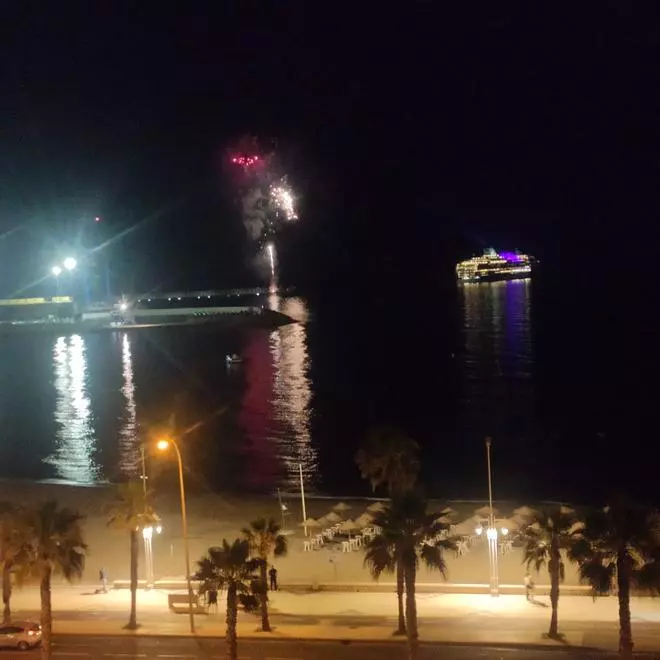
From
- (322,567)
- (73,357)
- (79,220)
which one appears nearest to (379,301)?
(79,220)

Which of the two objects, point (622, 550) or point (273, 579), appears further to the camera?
point (273, 579)

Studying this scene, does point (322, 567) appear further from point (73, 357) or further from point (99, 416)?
point (73, 357)

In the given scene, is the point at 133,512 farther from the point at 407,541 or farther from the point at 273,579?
the point at 407,541

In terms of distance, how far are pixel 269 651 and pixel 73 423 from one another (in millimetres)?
36331

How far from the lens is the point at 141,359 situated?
6988 cm

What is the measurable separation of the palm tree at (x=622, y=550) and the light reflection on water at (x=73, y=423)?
88.1 ft

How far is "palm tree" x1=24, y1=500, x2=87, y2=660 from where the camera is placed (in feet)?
39.4

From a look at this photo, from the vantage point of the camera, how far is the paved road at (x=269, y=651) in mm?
12633

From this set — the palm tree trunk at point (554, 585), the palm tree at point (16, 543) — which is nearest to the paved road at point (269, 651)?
the palm tree trunk at point (554, 585)

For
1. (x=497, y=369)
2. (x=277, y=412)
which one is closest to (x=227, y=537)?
(x=277, y=412)

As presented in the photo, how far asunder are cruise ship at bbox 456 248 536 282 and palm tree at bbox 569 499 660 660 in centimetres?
16003

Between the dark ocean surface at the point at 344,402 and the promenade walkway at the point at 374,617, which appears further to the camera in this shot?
the dark ocean surface at the point at 344,402

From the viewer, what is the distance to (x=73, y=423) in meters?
46.8

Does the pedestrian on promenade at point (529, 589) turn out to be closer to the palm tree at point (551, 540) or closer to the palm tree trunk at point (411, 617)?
the palm tree at point (551, 540)
